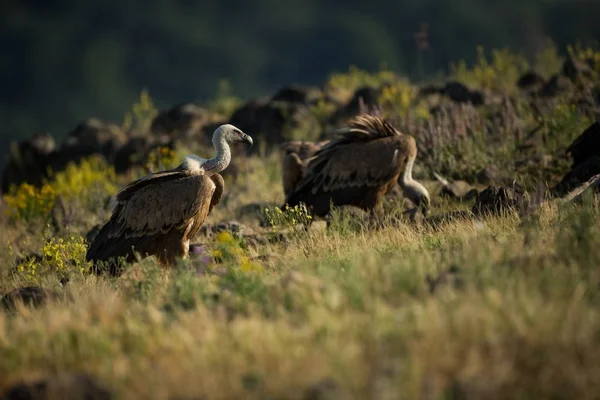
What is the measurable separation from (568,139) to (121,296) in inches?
348

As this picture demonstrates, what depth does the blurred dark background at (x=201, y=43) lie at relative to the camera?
355 ft

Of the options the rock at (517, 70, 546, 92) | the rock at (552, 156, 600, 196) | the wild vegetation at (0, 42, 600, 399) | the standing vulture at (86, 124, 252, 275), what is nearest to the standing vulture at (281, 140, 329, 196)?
the wild vegetation at (0, 42, 600, 399)

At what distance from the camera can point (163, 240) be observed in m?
8.88

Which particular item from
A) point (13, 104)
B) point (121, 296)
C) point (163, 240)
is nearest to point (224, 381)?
point (121, 296)

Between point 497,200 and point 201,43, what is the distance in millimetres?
131819

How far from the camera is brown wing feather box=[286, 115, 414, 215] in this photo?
34.8 ft

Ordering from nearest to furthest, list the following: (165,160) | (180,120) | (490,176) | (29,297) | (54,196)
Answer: (29,297) → (490,176) → (165,160) → (54,196) → (180,120)

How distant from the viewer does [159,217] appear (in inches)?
343

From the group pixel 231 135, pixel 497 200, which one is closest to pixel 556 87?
pixel 497 200

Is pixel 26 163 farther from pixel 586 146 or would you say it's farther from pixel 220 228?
pixel 586 146

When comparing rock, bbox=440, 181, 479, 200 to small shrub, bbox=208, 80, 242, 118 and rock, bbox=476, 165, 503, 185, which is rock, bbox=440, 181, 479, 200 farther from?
small shrub, bbox=208, 80, 242, 118

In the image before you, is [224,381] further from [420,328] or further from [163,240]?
[163,240]

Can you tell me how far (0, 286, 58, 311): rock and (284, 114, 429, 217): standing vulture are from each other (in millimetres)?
4485

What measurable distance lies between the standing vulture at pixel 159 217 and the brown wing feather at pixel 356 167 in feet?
7.39
